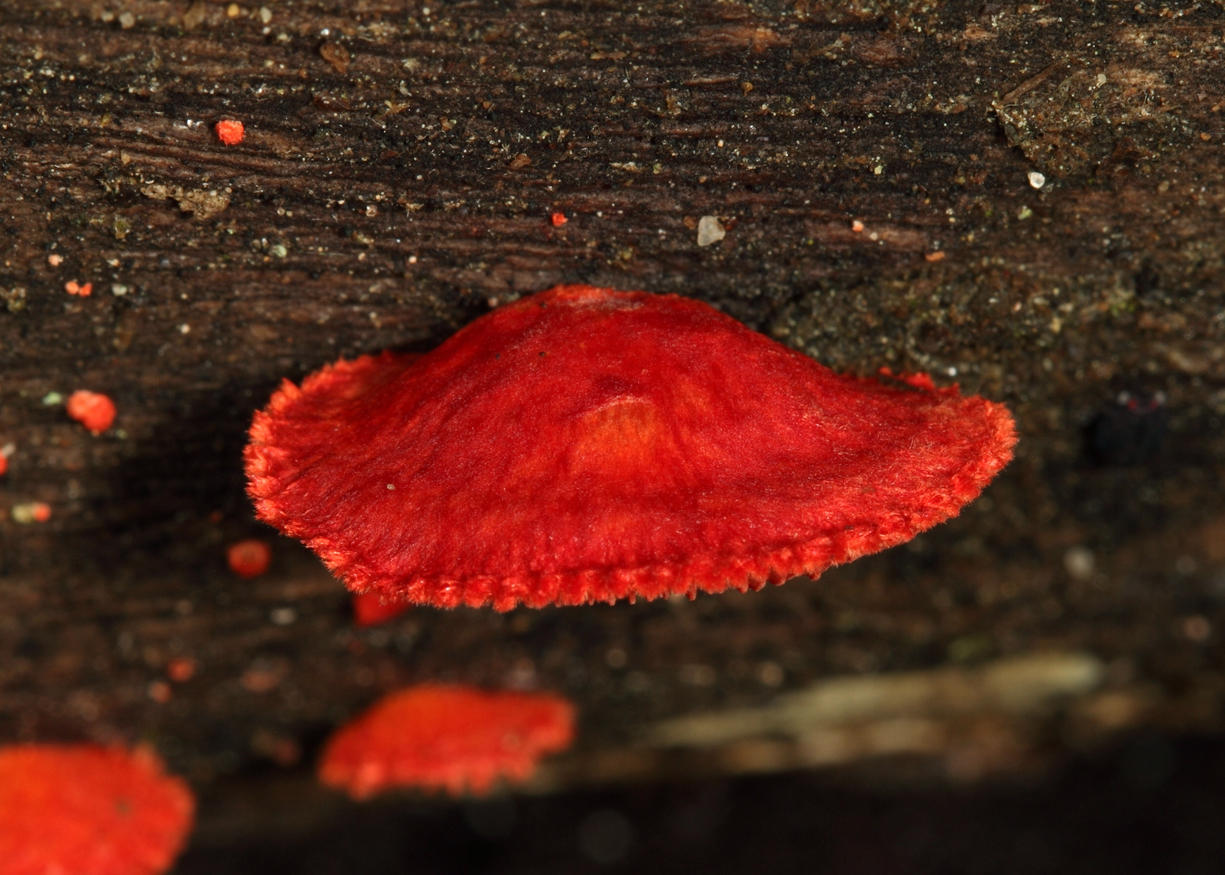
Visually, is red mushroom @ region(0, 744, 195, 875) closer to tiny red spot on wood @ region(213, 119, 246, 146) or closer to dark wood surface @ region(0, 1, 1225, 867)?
dark wood surface @ region(0, 1, 1225, 867)

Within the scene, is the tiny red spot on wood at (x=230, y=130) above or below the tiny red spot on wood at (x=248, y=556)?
above

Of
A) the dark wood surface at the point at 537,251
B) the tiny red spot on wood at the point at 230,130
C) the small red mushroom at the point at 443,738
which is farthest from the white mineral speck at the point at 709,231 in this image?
the small red mushroom at the point at 443,738

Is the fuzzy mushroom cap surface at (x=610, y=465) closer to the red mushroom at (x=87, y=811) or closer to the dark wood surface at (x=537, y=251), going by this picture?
the dark wood surface at (x=537, y=251)

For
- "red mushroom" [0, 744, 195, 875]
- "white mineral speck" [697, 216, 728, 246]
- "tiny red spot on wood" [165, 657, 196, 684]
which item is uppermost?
"white mineral speck" [697, 216, 728, 246]

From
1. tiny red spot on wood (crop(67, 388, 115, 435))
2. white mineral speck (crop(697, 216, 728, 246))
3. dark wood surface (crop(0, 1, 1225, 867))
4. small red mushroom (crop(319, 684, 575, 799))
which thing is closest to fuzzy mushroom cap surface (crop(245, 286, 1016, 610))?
white mineral speck (crop(697, 216, 728, 246))

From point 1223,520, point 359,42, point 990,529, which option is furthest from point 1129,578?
point 359,42

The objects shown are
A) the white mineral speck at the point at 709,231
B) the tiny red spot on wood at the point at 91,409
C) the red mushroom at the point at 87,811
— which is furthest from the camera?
the red mushroom at the point at 87,811
